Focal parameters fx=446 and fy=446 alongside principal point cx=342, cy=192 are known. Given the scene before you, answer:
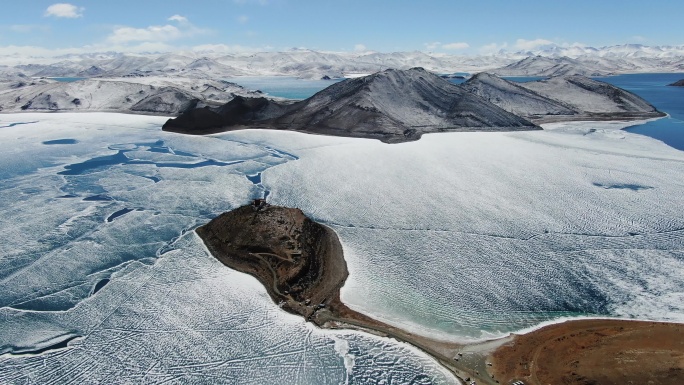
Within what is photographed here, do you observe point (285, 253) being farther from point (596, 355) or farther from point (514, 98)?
point (514, 98)

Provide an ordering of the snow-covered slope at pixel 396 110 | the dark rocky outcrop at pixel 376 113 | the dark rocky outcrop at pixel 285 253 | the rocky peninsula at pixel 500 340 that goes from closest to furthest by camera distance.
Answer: the rocky peninsula at pixel 500 340 < the dark rocky outcrop at pixel 285 253 < the snow-covered slope at pixel 396 110 < the dark rocky outcrop at pixel 376 113

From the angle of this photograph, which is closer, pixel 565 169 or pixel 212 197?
pixel 212 197

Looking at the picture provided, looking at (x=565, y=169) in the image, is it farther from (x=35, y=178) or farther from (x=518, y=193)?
(x=35, y=178)

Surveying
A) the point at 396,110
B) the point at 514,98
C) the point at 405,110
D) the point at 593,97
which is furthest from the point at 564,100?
the point at 396,110

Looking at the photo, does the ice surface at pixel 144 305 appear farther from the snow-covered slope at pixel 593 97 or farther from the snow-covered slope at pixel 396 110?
the snow-covered slope at pixel 593 97

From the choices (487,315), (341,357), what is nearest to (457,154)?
(487,315)

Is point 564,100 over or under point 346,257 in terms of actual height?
over

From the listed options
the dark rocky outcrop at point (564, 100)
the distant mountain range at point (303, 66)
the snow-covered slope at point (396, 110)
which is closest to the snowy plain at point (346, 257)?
the snow-covered slope at point (396, 110)

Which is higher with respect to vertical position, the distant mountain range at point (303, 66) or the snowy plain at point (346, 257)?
the distant mountain range at point (303, 66)
